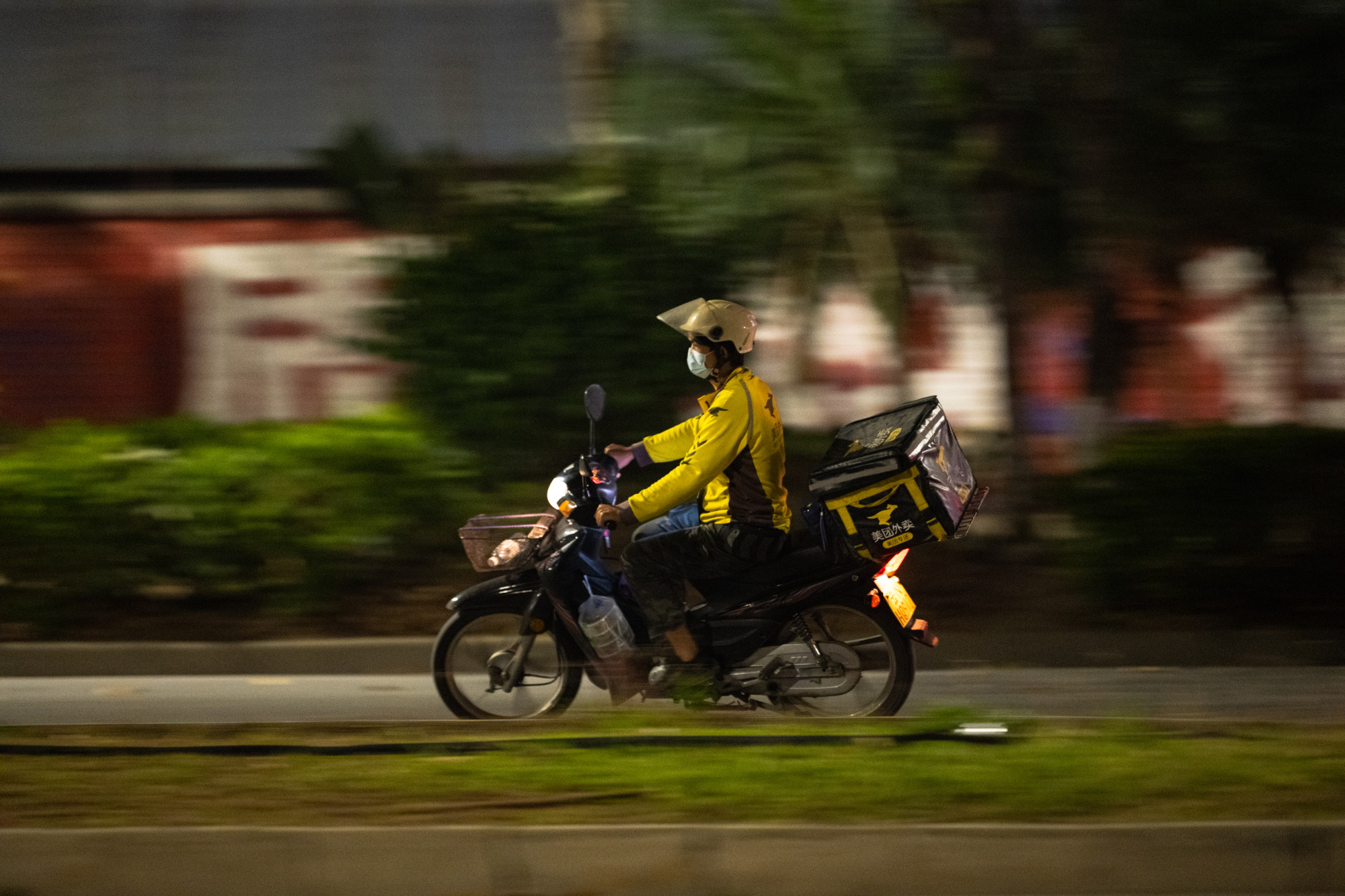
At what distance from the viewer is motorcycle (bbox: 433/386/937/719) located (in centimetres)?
646

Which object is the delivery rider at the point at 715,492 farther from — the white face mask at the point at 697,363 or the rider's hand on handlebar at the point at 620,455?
the rider's hand on handlebar at the point at 620,455

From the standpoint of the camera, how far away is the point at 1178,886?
4.45 m

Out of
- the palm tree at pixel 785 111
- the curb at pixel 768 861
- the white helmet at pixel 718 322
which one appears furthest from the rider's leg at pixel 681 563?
the palm tree at pixel 785 111

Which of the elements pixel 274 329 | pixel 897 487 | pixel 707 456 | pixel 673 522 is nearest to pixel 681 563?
pixel 673 522

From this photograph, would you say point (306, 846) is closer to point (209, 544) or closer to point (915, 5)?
point (209, 544)

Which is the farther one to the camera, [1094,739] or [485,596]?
[485,596]

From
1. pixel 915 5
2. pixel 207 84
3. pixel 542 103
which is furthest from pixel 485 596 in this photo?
pixel 207 84

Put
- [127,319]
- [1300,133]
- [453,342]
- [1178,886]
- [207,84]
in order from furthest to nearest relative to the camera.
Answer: [207,84]
[127,319]
[453,342]
[1300,133]
[1178,886]

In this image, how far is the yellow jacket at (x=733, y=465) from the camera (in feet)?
20.8

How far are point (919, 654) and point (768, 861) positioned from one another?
424cm

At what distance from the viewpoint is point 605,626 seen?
654cm

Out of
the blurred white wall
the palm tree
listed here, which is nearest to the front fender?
the palm tree

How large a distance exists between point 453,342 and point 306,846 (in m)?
6.09

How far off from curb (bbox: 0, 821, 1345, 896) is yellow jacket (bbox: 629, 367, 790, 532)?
2.06 m
